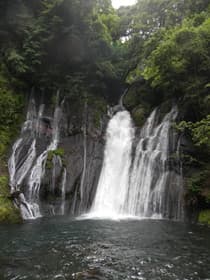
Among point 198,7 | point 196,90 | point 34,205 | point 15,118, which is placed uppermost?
point 198,7

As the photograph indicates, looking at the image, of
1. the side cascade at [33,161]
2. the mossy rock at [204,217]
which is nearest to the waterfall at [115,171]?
the side cascade at [33,161]

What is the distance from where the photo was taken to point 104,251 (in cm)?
771

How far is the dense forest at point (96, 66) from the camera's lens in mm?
16484

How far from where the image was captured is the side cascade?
46.2 feet

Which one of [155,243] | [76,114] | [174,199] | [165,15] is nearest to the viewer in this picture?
[155,243]

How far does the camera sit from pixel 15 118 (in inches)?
716

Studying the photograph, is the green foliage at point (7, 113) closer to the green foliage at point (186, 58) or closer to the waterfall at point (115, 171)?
the waterfall at point (115, 171)

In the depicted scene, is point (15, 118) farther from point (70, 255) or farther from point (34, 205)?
point (70, 255)

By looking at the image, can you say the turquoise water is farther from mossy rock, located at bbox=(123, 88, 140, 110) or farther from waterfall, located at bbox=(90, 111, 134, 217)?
mossy rock, located at bbox=(123, 88, 140, 110)

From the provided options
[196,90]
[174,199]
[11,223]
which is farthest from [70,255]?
[196,90]

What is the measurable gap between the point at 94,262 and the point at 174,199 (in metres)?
8.20

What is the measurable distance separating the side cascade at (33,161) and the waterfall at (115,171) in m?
2.13

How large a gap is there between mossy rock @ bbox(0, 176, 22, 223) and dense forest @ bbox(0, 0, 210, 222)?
25.3 inches

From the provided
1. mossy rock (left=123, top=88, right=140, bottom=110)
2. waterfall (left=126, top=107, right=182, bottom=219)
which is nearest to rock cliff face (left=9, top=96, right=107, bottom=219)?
waterfall (left=126, top=107, right=182, bottom=219)
